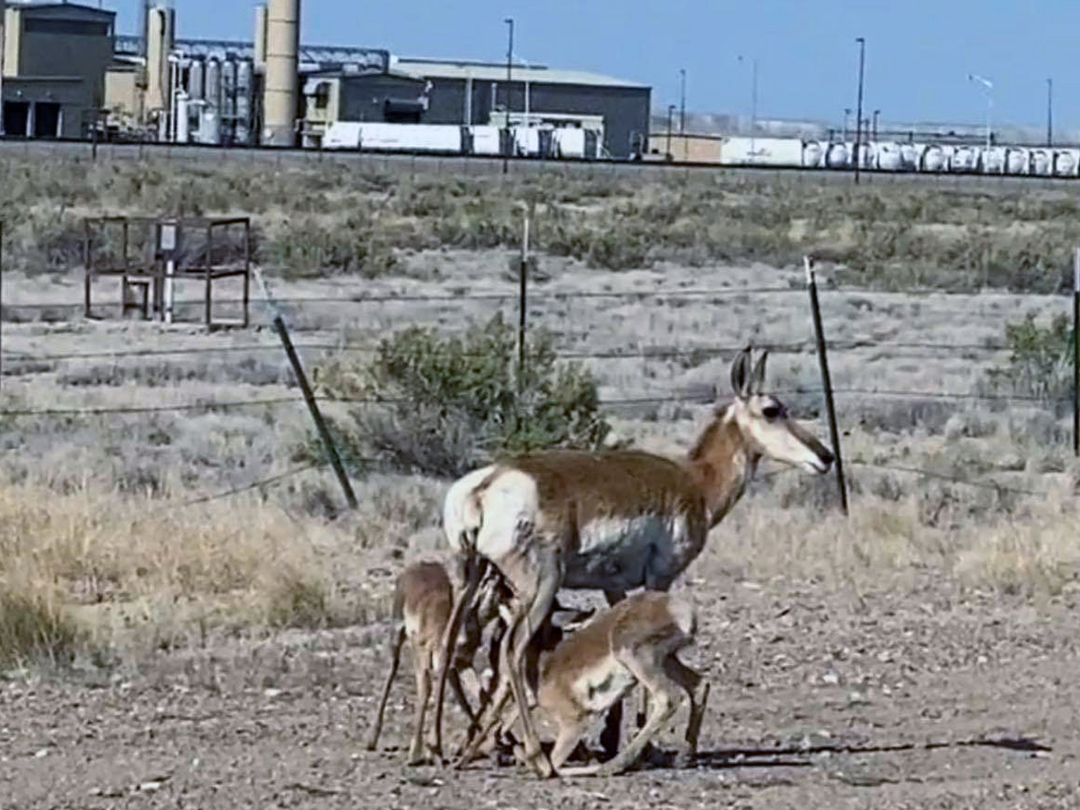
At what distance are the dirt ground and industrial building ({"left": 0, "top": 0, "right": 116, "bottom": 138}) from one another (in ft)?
321

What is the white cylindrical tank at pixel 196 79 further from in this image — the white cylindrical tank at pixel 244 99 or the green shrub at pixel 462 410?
the green shrub at pixel 462 410

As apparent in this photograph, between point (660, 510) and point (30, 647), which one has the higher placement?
point (660, 510)

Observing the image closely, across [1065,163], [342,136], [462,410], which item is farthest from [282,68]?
[462,410]

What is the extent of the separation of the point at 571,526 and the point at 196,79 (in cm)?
11136

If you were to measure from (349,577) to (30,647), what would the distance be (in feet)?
11.3

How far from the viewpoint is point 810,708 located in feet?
37.2

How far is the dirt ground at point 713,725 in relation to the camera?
30.2 feet

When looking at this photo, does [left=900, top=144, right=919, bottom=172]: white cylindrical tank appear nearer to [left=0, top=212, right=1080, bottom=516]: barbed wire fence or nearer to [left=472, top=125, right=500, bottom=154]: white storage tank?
[left=472, top=125, right=500, bottom=154]: white storage tank

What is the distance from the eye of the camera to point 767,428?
420 inches

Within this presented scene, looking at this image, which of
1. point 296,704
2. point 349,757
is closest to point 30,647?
point 296,704

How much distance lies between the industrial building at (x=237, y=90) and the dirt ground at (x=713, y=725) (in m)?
88.5

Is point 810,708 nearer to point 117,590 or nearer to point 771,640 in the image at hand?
point 771,640

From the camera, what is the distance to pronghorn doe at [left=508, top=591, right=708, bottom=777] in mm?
9188

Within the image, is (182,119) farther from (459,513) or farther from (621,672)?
(621,672)
